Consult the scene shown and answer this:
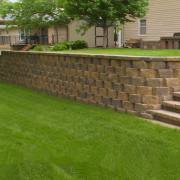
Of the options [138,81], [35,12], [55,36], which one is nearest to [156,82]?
[138,81]

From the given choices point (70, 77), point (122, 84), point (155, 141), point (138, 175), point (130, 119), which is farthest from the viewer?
point (70, 77)

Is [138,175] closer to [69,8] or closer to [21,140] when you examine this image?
[21,140]

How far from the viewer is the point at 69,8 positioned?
63.5ft

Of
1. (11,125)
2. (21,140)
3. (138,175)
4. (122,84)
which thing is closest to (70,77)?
(122,84)

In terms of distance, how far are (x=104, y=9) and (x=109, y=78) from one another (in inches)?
335

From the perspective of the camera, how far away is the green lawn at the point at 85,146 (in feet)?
21.5

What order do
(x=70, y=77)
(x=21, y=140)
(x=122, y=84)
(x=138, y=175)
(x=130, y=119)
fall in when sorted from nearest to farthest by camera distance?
(x=138, y=175)
(x=21, y=140)
(x=130, y=119)
(x=122, y=84)
(x=70, y=77)

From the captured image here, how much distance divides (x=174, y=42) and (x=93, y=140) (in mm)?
8333

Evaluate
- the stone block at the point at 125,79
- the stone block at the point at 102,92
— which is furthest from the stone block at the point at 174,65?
the stone block at the point at 102,92

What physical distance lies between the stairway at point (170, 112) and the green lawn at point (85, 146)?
31 cm

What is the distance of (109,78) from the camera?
429 inches

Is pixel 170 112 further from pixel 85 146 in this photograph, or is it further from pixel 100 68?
pixel 100 68

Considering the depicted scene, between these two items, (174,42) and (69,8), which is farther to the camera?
(69,8)

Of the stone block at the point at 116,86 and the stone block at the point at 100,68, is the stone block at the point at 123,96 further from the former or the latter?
the stone block at the point at 100,68
